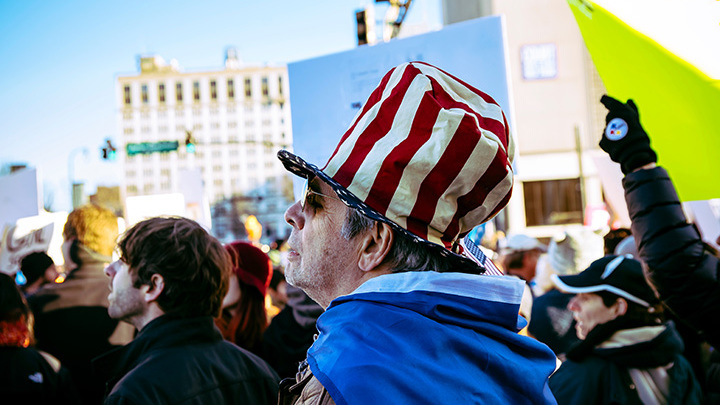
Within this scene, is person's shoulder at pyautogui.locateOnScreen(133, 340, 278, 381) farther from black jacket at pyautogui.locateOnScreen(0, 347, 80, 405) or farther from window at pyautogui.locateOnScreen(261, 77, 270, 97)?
window at pyautogui.locateOnScreen(261, 77, 270, 97)

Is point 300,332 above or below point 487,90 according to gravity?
below

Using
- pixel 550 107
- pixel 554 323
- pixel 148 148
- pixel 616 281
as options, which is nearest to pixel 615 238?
pixel 554 323

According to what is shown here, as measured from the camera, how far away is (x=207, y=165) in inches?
4906

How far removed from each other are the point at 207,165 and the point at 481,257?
12699cm

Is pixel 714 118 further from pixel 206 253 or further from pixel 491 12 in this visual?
pixel 491 12

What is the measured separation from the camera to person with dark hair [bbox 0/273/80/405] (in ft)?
9.64

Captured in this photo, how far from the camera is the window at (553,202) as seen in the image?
30844 mm

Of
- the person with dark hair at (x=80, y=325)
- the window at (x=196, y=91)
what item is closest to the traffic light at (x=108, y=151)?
the person with dark hair at (x=80, y=325)

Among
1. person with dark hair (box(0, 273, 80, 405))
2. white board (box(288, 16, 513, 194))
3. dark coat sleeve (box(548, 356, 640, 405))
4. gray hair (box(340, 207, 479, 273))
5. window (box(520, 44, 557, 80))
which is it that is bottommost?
dark coat sleeve (box(548, 356, 640, 405))

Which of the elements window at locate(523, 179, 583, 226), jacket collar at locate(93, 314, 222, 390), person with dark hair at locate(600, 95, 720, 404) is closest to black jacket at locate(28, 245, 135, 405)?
jacket collar at locate(93, 314, 222, 390)

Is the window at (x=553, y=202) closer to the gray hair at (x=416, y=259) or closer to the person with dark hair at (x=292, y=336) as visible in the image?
the person with dark hair at (x=292, y=336)

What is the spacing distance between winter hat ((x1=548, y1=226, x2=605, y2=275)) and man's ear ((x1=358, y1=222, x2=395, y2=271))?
13.0ft

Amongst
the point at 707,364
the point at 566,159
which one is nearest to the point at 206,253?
the point at 707,364

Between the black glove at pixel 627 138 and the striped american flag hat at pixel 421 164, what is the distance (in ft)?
1.82
